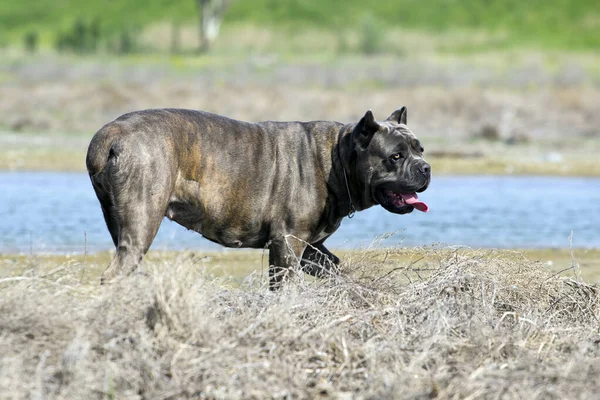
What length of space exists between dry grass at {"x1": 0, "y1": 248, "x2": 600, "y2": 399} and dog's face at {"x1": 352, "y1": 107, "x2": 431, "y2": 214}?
4.62 feet

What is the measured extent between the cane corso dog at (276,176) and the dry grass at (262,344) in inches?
40.7

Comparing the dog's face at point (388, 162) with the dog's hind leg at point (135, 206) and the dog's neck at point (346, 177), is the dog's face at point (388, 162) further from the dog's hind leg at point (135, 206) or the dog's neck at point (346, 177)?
the dog's hind leg at point (135, 206)

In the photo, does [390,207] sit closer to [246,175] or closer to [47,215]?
[246,175]

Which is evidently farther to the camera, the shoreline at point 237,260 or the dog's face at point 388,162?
the shoreline at point 237,260

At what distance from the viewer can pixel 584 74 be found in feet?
121

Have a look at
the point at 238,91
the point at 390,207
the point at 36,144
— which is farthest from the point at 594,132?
the point at 390,207

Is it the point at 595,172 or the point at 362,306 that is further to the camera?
the point at 595,172

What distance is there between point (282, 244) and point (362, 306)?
46.8 inches

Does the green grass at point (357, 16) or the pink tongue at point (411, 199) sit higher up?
the green grass at point (357, 16)

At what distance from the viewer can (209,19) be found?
59.1 metres

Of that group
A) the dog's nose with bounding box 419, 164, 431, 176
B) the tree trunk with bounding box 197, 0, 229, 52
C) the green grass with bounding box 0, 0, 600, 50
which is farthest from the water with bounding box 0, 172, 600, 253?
the green grass with bounding box 0, 0, 600, 50

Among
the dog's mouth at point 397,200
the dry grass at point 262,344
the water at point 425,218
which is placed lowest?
the water at point 425,218

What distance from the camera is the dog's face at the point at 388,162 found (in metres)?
7.75

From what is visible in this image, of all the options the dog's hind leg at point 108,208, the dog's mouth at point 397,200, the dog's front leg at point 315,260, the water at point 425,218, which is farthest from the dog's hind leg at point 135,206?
the water at point 425,218
